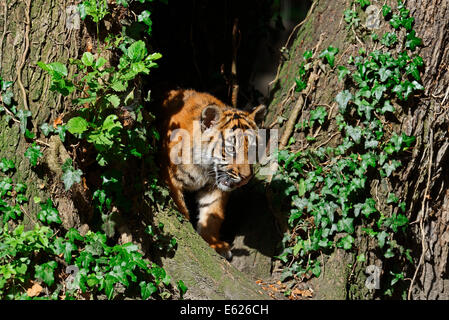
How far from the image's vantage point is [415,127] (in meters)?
4.12

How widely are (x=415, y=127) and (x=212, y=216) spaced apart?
198 centimetres

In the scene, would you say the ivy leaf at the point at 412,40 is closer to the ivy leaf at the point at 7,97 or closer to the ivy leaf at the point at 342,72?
the ivy leaf at the point at 342,72

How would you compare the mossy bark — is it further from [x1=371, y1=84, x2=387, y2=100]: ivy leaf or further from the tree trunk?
[x1=371, y1=84, x2=387, y2=100]: ivy leaf

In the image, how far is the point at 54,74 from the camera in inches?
123

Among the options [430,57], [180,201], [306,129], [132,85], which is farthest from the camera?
[180,201]

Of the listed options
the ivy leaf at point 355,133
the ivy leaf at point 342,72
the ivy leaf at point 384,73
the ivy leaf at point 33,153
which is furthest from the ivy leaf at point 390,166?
the ivy leaf at point 33,153

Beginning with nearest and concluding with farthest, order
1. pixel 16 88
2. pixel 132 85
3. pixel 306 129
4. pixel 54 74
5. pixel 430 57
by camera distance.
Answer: pixel 54 74, pixel 16 88, pixel 132 85, pixel 430 57, pixel 306 129

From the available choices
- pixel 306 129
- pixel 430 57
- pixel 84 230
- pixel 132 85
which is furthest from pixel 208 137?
pixel 430 57

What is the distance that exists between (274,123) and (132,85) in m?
1.45

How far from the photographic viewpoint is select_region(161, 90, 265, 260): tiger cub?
4.68 meters

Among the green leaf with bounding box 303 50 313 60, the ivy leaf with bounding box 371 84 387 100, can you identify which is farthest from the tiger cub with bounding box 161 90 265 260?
the ivy leaf with bounding box 371 84 387 100

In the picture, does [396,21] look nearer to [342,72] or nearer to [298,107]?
[342,72]

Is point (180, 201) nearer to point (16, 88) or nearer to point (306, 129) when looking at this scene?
point (306, 129)

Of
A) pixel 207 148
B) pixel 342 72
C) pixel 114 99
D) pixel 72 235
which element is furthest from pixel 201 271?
pixel 342 72
